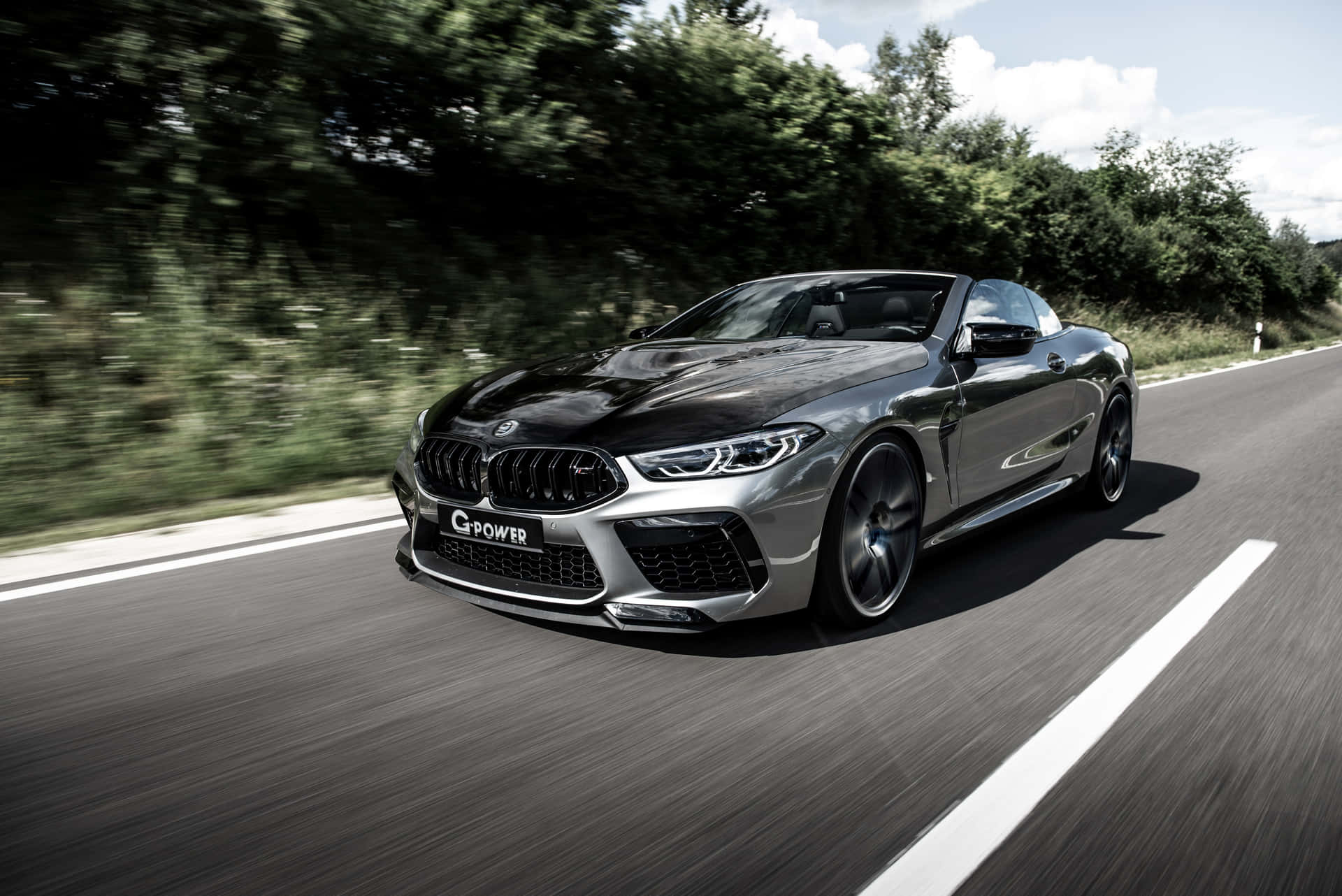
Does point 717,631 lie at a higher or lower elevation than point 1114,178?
lower

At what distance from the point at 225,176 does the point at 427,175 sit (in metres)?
3.05

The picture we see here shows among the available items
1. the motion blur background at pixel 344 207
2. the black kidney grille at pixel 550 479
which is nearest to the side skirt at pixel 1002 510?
the black kidney grille at pixel 550 479

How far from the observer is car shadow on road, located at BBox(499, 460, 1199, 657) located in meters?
3.60

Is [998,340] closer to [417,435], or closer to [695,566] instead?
[695,566]

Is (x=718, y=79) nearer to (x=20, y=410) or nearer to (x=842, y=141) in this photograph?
(x=842, y=141)

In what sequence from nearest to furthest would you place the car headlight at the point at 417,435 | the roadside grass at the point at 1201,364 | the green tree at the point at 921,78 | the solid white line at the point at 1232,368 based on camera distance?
the car headlight at the point at 417,435 → the solid white line at the point at 1232,368 → the roadside grass at the point at 1201,364 → the green tree at the point at 921,78

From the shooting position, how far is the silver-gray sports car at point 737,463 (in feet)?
10.7

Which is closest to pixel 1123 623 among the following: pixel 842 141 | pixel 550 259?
pixel 550 259

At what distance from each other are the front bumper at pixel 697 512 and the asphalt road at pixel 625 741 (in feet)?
0.65

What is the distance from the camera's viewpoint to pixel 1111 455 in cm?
620

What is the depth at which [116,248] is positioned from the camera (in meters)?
7.92

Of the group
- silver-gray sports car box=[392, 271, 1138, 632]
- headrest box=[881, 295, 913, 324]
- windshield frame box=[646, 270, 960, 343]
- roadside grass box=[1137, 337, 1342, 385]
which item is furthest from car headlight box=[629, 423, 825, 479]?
roadside grass box=[1137, 337, 1342, 385]

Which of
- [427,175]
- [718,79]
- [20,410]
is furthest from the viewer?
[718,79]

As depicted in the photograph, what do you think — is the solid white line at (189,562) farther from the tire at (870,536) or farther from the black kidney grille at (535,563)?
the tire at (870,536)
